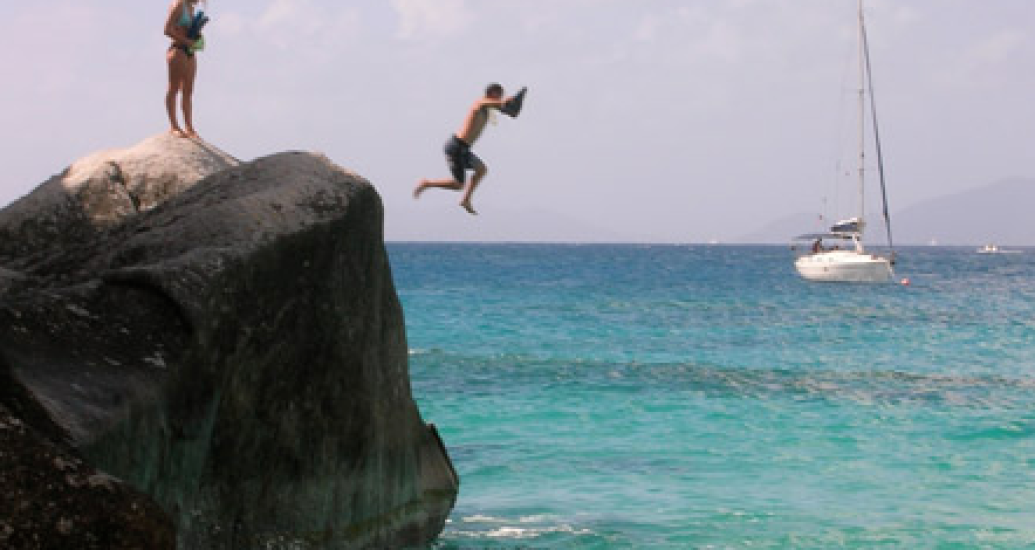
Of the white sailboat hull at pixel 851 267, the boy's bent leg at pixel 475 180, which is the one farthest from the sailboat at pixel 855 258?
the boy's bent leg at pixel 475 180

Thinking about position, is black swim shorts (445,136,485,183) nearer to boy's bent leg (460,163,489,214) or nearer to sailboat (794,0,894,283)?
boy's bent leg (460,163,489,214)

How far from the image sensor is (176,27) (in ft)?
33.6

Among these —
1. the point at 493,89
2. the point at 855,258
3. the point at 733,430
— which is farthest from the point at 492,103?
the point at 855,258

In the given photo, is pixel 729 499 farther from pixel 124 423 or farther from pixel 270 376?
pixel 124 423

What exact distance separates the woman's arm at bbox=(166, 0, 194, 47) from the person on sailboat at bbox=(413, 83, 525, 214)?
7.63ft

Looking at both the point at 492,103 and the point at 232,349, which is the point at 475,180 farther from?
the point at 232,349

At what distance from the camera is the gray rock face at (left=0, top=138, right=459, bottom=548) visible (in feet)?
18.2

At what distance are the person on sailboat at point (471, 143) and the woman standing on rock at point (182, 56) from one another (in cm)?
215

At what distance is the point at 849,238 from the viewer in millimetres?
67562

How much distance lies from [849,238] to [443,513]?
200 feet

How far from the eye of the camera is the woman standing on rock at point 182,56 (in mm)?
10124

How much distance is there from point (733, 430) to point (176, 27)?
9.89m

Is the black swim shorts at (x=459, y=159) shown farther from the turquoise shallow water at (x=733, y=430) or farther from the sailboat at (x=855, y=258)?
the sailboat at (x=855, y=258)

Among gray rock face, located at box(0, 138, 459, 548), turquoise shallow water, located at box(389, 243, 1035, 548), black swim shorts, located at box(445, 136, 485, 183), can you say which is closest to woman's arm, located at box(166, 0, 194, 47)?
gray rock face, located at box(0, 138, 459, 548)
